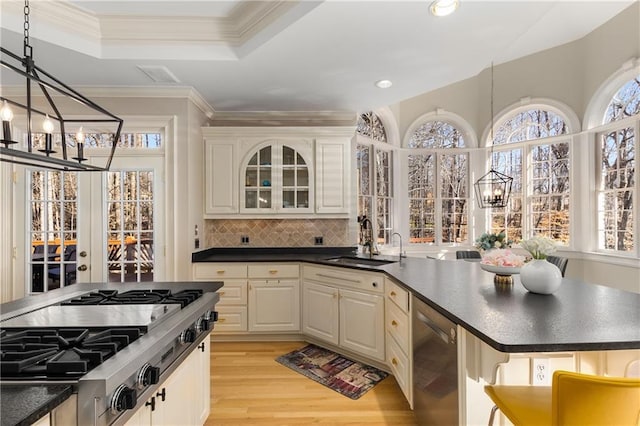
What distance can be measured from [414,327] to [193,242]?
2512 mm

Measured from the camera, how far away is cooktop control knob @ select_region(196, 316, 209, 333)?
1673 mm

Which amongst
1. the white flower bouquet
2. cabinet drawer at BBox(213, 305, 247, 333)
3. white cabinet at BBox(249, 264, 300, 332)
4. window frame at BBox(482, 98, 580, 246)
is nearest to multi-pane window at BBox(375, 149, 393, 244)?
window frame at BBox(482, 98, 580, 246)

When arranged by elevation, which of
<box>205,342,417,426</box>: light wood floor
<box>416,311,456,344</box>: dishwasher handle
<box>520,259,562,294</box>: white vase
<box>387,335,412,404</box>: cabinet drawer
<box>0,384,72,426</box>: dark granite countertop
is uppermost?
<box>520,259,562,294</box>: white vase

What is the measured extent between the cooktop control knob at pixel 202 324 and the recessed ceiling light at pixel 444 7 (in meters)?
2.41

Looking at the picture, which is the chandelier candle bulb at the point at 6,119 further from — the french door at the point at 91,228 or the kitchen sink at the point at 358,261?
the kitchen sink at the point at 358,261

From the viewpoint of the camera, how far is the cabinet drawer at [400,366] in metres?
2.18

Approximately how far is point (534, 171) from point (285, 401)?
5.07 meters

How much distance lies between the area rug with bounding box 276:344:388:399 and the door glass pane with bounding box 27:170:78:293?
2.46 meters

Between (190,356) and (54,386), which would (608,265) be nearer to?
(190,356)

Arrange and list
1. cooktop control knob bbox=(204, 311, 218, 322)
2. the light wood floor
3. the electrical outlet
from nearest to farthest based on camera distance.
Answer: the electrical outlet
cooktop control knob bbox=(204, 311, 218, 322)
the light wood floor

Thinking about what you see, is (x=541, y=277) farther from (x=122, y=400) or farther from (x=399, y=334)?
(x=122, y=400)

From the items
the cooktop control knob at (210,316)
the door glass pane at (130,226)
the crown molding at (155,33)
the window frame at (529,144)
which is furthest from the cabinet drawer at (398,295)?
the window frame at (529,144)

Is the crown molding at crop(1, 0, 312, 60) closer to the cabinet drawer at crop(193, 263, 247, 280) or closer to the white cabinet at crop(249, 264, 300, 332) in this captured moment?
the cabinet drawer at crop(193, 263, 247, 280)

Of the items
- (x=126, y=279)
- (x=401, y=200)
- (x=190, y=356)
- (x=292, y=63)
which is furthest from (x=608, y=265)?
(x=126, y=279)
